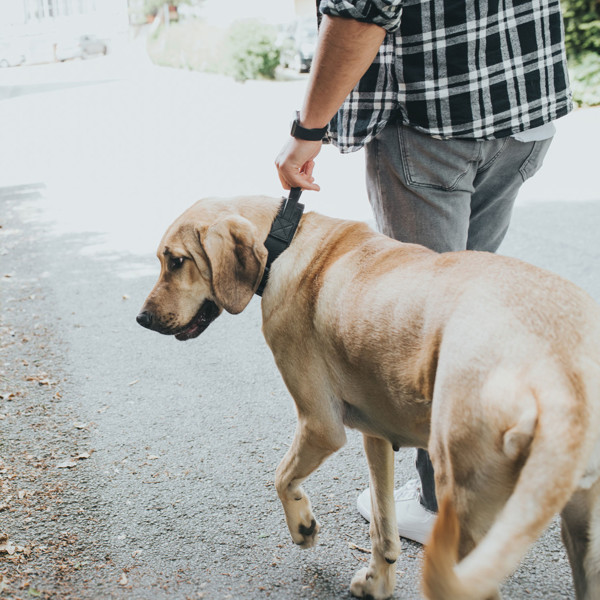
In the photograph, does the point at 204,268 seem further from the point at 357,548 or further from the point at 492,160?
the point at 357,548

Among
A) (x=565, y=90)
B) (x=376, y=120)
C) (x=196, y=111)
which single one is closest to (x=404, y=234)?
(x=376, y=120)

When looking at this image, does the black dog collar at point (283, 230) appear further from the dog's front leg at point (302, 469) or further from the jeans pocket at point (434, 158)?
the dog's front leg at point (302, 469)

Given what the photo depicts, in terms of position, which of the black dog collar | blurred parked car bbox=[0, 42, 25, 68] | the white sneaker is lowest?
blurred parked car bbox=[0, 42, 25, 68]

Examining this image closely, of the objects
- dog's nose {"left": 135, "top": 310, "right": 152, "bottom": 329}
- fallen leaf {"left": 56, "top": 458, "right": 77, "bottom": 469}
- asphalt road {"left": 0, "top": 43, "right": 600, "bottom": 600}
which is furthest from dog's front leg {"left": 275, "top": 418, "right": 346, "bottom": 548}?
fallen leaf {"left": 56, "top": 458, "right": 77, "bottom": 469}

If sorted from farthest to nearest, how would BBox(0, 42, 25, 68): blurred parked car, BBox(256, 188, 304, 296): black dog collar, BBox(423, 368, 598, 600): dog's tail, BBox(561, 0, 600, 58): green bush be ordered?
BBox(0, 42, 25, 68): blurred parked car → BBox(561, 0, 600, 58): green bush → BBox(256, 188, 304, 296): black dog collar → BBox(423, 368, 598, 600): dog's tail

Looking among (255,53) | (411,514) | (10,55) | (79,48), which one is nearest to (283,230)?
(411,514)

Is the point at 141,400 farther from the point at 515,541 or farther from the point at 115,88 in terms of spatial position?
the point at 115,88

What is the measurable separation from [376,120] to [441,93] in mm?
255

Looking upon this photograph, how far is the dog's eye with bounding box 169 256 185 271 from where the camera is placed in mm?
2916

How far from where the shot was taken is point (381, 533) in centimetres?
295

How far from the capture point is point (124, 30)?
209ft

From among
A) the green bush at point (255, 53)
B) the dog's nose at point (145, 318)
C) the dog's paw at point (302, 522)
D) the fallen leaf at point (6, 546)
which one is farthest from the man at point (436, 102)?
the green bush at point (255, 53)

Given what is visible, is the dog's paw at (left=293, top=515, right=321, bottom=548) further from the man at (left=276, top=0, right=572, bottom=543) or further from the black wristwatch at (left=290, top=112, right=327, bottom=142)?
the black wristwatch at (left=290, top=112, right=327, bottom=142)

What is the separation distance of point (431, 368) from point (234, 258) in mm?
984
